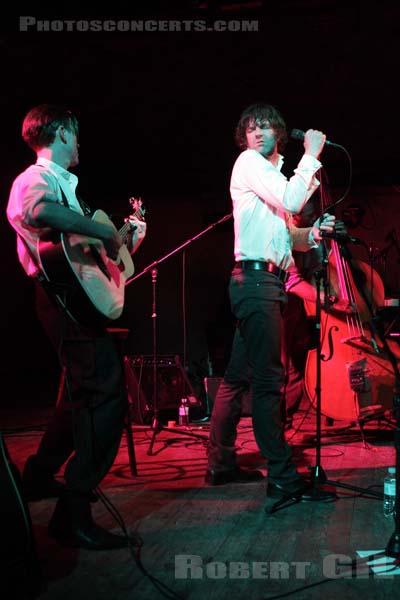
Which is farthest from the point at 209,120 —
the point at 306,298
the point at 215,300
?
the point at 306,298

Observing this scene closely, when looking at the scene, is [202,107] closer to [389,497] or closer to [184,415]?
[184,415]

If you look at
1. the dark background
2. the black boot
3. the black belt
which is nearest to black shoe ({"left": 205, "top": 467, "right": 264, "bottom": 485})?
the black boot

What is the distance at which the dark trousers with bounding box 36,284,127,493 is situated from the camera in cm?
214

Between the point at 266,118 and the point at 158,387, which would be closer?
the point at 266,118

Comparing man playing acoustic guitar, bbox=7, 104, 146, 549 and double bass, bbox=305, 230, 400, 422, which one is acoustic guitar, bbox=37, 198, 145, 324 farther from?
double bass, bbox=305, 230, 400, 422

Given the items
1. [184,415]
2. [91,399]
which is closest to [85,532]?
[91,399]

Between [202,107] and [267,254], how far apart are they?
4230mm

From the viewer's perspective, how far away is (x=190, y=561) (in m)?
1.99

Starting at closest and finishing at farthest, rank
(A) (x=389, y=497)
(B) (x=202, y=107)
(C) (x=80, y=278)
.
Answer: (C) (x=80, y=278)
(A) (x=389, y=497)
(B) (x=202, y=107)

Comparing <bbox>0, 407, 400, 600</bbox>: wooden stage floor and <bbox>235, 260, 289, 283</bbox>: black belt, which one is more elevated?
<bbox>235, 260, 289, 283</bbox>: black belt

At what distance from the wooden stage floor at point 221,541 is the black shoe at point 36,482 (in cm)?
5

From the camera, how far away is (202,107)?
21.3 feet

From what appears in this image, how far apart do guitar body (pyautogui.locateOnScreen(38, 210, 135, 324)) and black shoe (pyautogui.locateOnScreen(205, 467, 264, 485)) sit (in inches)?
49.6

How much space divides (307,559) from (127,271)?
52.7 inches
